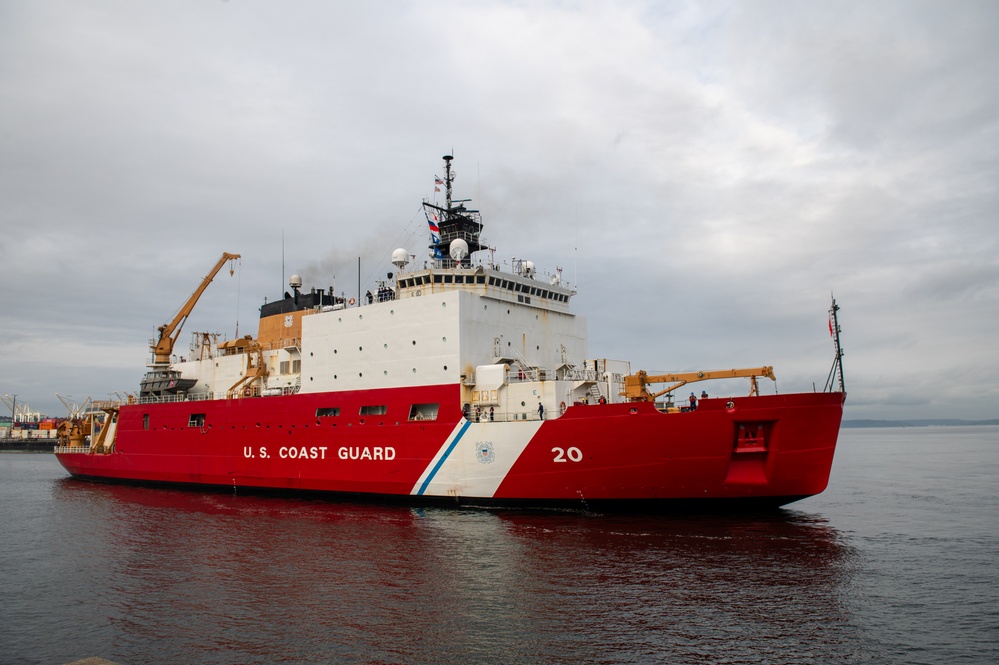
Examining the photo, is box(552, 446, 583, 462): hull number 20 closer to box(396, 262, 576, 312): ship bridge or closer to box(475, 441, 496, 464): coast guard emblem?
box(475, 441, 496, 464): coast guard emblem

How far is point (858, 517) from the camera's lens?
1914 cm

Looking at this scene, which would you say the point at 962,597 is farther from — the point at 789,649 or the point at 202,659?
the point at 202,659

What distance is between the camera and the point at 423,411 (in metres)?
20.0

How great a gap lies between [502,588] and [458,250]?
12484 millimetres

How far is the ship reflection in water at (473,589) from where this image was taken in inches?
356

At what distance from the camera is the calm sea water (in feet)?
29.7

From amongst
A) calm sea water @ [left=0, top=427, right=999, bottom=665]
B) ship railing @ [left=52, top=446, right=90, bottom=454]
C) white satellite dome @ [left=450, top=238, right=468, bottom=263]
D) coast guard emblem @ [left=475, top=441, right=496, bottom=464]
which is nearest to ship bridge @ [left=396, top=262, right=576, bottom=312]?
white satellite dome @ [left=450, top=238, right=468, bottom=263]

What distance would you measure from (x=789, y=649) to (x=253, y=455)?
779 inches

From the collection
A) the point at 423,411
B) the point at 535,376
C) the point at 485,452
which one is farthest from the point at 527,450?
the point at 423,411

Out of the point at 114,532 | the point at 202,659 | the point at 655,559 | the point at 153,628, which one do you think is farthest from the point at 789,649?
the point at 114,532

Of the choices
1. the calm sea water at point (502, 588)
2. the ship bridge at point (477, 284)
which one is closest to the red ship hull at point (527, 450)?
the calm sea water at point (502, 588)

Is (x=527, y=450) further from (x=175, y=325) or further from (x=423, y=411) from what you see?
(x=175, y=325)

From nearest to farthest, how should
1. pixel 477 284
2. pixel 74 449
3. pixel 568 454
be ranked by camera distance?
pixel 568 454, pixel 477 284, pixel 74 449

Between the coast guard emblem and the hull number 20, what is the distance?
186cm
